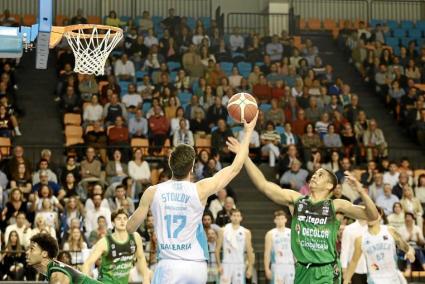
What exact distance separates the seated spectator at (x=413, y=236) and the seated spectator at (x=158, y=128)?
18.4 ft

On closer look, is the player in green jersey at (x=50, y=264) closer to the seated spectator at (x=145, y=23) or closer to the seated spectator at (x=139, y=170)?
the seated spectator at (x=139, y=170)

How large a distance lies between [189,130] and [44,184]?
4252mm

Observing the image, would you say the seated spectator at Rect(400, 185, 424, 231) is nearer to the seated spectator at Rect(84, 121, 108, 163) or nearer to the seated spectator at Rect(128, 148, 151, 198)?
the seated spectator at Rect(128, 148, 151, 198)

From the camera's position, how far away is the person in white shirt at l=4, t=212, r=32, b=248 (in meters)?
15.8

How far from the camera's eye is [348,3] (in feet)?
94.3

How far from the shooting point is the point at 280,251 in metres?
15.9

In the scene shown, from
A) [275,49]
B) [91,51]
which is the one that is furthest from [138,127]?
[91,51]

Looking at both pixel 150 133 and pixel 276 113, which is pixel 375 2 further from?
pixel 150 133

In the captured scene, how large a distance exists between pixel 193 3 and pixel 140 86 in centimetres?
702

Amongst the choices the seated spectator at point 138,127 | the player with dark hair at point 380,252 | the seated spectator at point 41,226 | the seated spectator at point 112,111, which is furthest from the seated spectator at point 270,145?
the player with dark hair at point 380,252

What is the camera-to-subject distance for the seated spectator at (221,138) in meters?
19.9

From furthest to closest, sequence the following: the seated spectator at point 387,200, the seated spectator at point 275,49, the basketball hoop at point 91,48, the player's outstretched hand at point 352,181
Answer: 1. the seated spectator at point 275,49
2. the seated spectator at point 387,200
3. the basketball hoop at point 91,48
4. the player's outstretched hand at point 352,181

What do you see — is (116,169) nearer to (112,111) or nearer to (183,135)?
(183,135)

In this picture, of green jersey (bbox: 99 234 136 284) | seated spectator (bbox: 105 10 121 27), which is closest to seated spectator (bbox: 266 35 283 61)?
seated spectator (bbox: 105 10 121 27)
